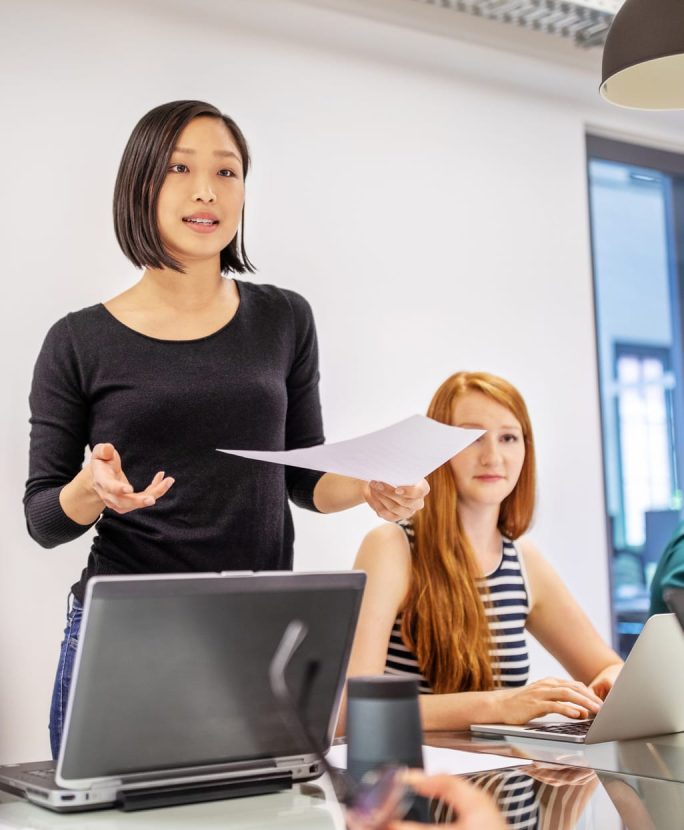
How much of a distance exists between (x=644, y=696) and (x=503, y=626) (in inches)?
27.7

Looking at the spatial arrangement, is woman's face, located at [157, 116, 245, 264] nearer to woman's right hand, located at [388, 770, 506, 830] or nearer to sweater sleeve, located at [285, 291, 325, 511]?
sweater sleeve, located at [285, 291, 325, 511]

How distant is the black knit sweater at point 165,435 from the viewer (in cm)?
183

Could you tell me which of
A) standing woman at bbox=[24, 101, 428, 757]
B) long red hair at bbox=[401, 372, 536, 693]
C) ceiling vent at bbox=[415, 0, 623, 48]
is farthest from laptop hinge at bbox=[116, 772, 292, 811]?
ceiling vent at bbox=[415, 0, 623, 48]

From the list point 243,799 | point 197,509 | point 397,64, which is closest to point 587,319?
point 397,64

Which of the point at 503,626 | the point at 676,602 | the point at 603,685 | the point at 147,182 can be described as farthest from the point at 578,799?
the point at 147,182

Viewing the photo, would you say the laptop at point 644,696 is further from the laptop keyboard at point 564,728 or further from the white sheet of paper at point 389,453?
the white sheet of paper at point 389,453

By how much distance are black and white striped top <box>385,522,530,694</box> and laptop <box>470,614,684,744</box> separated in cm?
53

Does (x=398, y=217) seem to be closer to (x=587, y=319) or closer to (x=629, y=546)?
(x=587, y=319)

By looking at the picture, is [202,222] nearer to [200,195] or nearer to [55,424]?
[200,195]

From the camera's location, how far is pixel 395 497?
1.61m

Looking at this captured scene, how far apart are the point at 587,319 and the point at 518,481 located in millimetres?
1583

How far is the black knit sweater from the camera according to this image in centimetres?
183

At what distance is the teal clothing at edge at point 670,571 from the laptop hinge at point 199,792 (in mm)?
987

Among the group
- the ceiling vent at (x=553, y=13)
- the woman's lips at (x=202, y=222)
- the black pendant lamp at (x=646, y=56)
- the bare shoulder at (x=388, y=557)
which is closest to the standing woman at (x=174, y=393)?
the woman's lips at (x=202, y=222)
